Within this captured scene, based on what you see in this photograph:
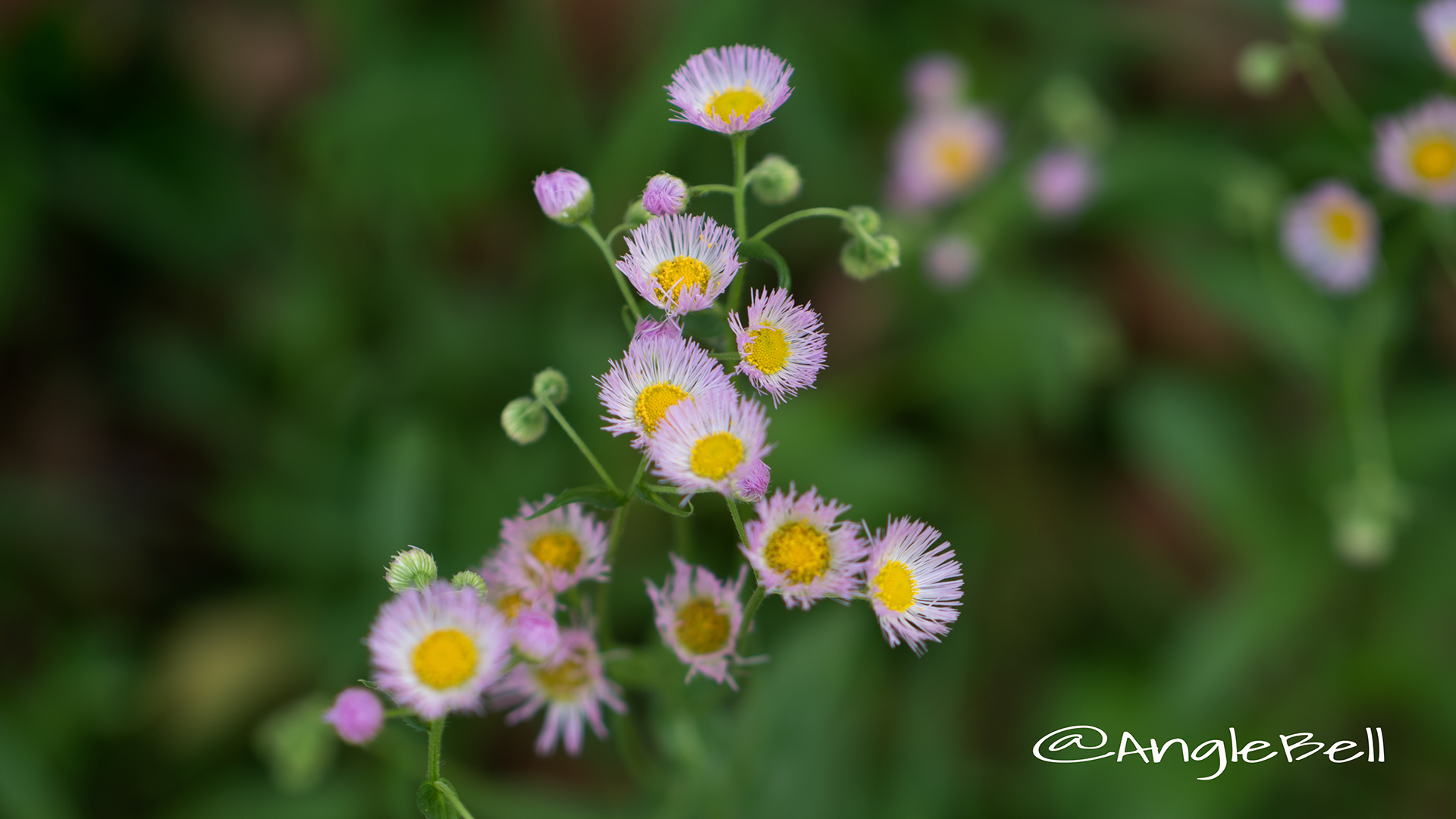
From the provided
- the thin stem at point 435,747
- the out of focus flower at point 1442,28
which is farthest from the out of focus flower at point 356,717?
the out of focus flower at point 1442,28

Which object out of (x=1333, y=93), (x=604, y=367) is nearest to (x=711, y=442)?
(x=604, y=367)

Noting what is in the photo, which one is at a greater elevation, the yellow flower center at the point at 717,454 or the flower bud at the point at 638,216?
the flower bud at the point at 638,216

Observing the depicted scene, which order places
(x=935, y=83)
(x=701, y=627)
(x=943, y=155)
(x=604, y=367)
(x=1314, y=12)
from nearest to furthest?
1. (x=701, y=627)
2. (x=1314, y=12)
3. (x=604, y=367)
4. (x=935, y=83)
5. (x=943, y=155)

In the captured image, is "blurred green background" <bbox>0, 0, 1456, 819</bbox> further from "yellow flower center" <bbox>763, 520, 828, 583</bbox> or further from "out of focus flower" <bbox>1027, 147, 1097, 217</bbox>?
"yellow flower center" <bbox>763, 520, 828, 583</bbox>

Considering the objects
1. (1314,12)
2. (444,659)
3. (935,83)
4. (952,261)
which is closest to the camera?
(444,659)

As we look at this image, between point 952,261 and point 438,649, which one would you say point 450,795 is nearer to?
point 438,649

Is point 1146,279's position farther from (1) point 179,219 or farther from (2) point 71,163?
(2) point 71,163

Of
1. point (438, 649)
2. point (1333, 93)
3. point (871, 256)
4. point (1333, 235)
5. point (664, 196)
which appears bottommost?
point (438, 649)

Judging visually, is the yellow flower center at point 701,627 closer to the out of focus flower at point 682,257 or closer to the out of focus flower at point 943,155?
the out of focus flower at point 682,257
